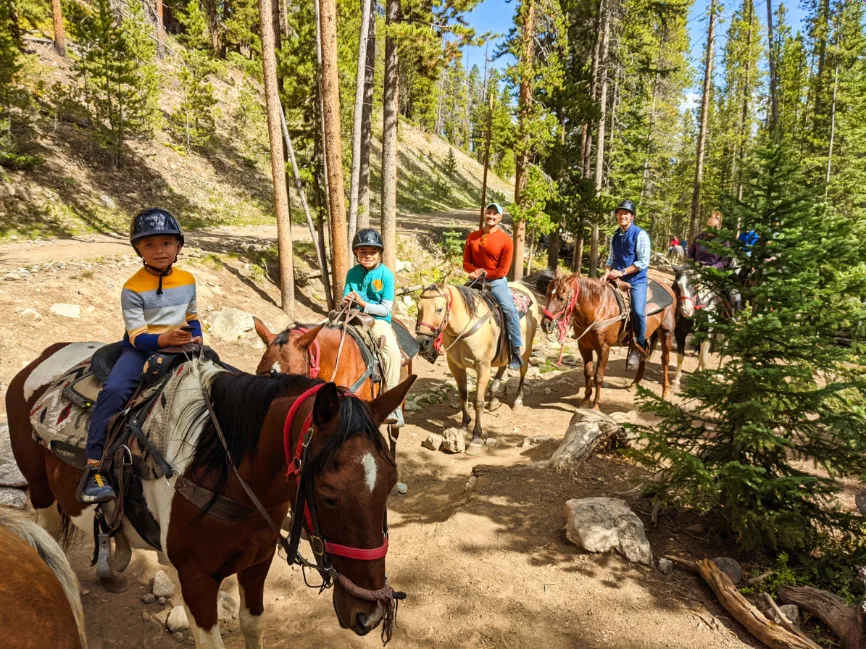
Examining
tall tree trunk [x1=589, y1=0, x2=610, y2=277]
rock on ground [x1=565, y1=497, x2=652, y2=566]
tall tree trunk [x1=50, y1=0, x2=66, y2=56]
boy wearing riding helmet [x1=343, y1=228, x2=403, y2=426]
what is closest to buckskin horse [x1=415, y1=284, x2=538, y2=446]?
boy wearing riding helmet [x1=343, y1=228, x2=403, y2=426]

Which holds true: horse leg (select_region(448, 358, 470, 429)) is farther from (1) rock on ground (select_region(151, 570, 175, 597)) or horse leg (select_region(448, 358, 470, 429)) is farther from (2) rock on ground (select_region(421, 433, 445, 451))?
(1) rock on ground (select_region(151, 570, 175, 597))

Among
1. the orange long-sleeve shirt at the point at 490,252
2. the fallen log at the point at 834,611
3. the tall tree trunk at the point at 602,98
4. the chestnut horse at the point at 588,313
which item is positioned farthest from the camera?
the tall tree trunk at the point at 602,98

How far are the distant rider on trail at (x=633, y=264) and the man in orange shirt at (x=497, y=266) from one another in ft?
6.76

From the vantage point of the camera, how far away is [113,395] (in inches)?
123

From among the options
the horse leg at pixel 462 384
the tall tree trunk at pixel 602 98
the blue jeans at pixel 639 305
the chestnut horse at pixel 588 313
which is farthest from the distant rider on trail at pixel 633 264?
the tall tree trunk at pixel 602 98

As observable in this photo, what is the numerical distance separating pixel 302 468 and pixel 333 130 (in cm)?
968

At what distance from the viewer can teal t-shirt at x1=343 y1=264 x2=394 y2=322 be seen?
6246mm

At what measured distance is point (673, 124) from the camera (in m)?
38.0

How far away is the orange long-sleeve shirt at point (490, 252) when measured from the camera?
8.22 meters

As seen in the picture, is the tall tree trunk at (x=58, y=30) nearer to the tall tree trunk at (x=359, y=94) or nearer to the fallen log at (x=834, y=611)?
the tall tree trunk at (x=359, y=94)

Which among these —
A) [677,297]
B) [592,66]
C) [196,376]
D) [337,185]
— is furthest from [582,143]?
[196,376]

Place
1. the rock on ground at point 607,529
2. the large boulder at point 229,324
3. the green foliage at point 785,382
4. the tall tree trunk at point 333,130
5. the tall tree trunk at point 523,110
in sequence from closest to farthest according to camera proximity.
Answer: the green foliage at point 785,382
the rock on ground at point 607,529
the tall tree trunk at point 333,130
the large boulder at point 229,324
the tall tree trunk at point 523,110

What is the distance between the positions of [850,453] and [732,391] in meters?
0.99

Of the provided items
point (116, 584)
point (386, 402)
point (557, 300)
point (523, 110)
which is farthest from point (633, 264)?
point (523, 110)
